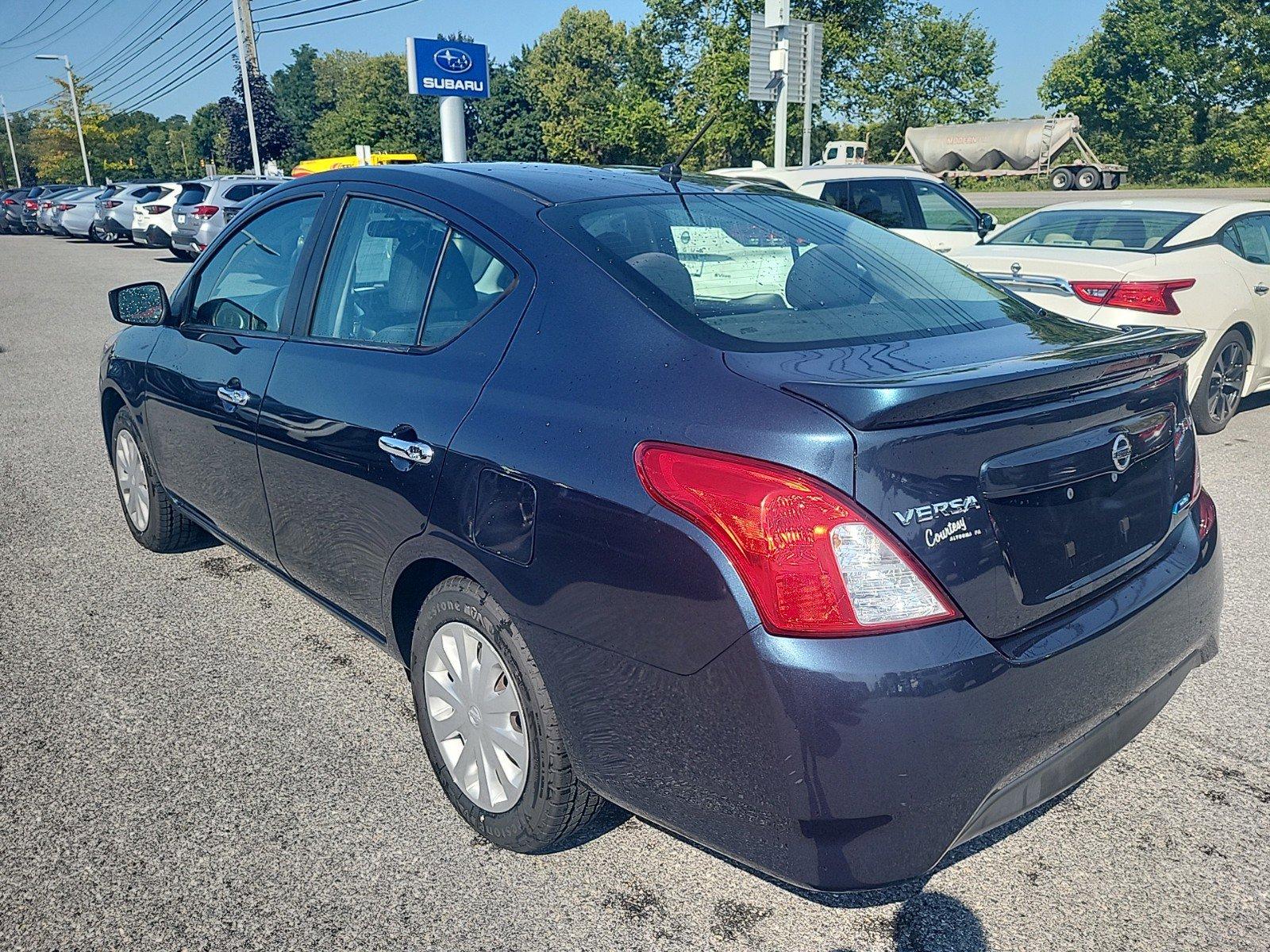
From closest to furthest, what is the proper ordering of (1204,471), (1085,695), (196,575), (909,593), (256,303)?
1. (909,593)
2. (1085,695)
3. (256,303)
4. (196,575)
5. (1204,471)

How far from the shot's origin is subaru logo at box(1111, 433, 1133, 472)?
2.24 m

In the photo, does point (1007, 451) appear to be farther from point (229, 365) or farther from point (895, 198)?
point (895, 198)

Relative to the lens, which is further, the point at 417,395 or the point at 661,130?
the point at 661,130

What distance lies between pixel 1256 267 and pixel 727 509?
667 cm

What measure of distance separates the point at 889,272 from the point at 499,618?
1468 millimetres

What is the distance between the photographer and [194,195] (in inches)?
855

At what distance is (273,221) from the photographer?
12.2ft

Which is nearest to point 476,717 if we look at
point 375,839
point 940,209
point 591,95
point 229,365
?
point 375,839

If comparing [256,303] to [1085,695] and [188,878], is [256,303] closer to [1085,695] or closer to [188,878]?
[188,878]

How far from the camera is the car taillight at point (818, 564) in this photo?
187cm

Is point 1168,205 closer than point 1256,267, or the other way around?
point 1256,267

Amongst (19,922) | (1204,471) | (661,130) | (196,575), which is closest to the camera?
(19,922)

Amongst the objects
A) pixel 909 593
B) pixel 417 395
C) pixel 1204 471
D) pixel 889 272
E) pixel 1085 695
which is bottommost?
pixel 1204 471

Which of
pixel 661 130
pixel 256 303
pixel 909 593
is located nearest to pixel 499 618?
pixel 909 593
